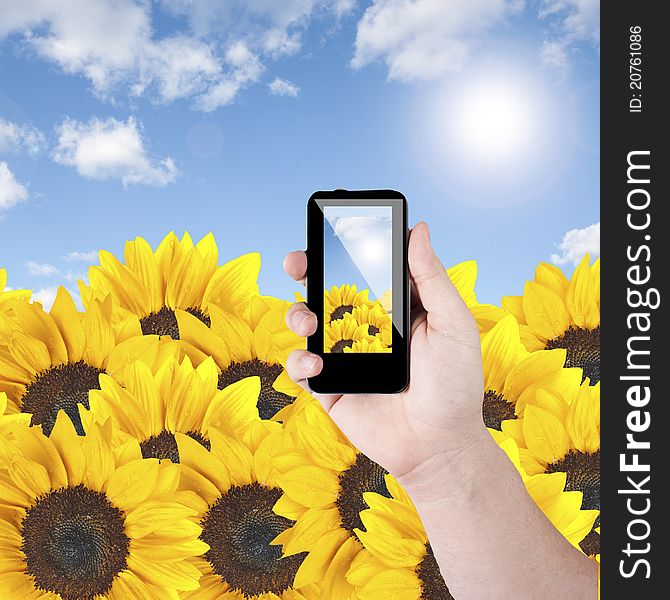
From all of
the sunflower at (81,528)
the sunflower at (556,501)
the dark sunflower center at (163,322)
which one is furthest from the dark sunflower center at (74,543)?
the sunflower at (556,501)

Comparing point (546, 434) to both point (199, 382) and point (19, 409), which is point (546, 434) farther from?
point (19, 409)

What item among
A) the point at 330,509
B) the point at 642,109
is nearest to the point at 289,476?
the point at 330,509

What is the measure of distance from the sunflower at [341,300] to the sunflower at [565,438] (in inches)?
4.2

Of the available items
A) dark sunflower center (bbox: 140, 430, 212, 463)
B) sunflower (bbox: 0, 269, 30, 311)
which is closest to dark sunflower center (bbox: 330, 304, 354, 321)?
dark sunflower center (bbox: 140, 430, 212, 463)

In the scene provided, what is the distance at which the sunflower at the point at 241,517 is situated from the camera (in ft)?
1.31

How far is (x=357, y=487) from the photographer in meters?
0.43

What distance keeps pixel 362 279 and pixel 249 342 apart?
0.24ft

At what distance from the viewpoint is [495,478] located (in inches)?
16.9

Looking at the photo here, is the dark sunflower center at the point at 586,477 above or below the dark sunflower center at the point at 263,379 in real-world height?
below

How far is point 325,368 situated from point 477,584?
14cm

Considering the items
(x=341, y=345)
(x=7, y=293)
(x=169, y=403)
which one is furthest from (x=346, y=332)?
(x=7, y=293)

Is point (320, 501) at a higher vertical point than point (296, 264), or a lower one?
lower

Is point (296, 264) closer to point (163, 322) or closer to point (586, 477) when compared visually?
point (163, 322)

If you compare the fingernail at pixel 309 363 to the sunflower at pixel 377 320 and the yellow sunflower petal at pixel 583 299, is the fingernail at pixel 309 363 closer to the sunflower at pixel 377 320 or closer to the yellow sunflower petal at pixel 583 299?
the sunflower at pixel 377 320
